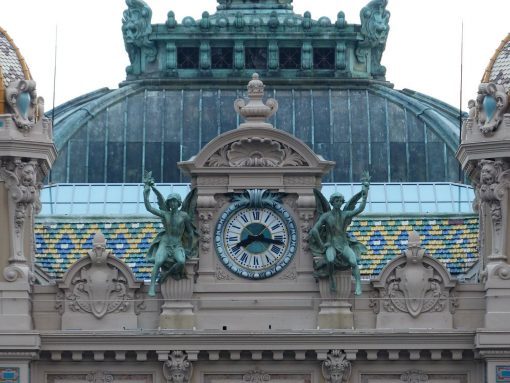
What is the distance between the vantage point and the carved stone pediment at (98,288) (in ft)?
323

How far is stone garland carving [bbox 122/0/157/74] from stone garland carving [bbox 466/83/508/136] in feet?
55.3

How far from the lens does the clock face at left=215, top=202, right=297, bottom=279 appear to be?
3898 inches

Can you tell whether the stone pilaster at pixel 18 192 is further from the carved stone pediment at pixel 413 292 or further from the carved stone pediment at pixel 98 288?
the carved stone pediment at pixel 413 292

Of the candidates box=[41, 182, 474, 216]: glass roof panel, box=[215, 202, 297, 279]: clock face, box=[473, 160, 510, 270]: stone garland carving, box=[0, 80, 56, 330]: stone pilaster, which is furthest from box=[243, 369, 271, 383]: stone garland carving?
box=[41, 182, 474, 216]: glass roof panel

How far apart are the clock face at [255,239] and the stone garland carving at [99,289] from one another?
297cm

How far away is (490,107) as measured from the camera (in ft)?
325

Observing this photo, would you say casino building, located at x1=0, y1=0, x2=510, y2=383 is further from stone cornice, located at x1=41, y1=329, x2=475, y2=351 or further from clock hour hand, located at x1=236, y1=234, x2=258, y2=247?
clock hour hand, located at x1=236, y1=234, x2=258, y2=247

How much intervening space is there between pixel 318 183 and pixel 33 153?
7.96 m

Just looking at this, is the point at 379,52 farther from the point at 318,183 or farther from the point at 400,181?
the point at 318,183

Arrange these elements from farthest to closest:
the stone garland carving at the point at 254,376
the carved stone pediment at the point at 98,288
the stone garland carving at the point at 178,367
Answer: the carved stone pediment at the point at 98,288
the stone garland carving at the point at 254,376
the stone garland carving at the point at 178,367

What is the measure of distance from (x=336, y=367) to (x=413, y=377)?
221 centimetres

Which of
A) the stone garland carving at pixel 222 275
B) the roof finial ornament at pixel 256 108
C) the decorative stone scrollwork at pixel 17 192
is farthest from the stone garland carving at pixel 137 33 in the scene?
the stone garland carving at pixel 222 275

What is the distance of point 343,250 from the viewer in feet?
322

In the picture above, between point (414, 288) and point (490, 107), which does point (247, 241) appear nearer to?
point (414, 288)
